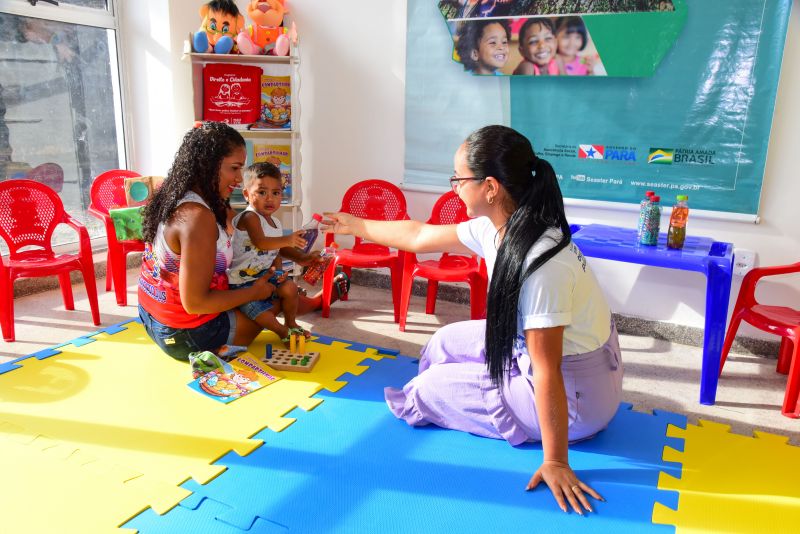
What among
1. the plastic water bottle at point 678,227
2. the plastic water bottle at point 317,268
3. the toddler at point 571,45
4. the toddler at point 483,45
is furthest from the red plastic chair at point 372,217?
the plastic water bottle at point 678,227

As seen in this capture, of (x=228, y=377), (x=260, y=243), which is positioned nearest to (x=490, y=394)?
(x=228, y=377)

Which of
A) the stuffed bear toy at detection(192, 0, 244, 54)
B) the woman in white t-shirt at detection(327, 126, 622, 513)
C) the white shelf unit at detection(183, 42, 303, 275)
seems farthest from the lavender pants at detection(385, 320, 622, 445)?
the stuffed bear toy at detection(192, 0, 244, 54)

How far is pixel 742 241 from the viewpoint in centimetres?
335

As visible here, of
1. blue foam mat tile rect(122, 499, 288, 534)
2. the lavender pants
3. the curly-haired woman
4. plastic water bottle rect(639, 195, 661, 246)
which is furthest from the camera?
plastic water bottle rect(639, 195, 661, 246)

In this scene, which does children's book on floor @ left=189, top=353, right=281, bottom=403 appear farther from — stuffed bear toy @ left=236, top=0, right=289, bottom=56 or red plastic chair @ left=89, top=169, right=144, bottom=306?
stuffed bear toy @ left=236, top=0, right=289, bottom=56

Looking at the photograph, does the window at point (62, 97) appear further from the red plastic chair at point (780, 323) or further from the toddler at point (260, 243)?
the red plastic chair at point (780, 323)

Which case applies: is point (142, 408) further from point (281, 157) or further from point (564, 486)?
point (281, 157)

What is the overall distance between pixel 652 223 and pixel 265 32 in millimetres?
2785

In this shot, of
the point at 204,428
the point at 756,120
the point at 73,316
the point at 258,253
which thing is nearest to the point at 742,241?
the point at 756,120

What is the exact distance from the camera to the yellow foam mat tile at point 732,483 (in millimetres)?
1892

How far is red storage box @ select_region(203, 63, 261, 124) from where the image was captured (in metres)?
4.13

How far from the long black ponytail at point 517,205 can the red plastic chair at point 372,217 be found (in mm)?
1802

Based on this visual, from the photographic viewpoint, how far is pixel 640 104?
345 centimetres

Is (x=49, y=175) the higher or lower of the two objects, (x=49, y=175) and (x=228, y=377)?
the higher
